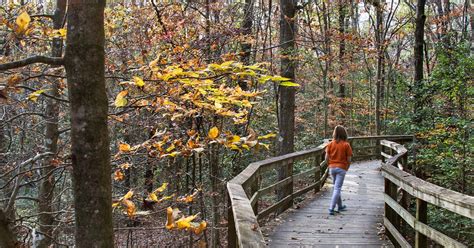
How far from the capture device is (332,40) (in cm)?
1522

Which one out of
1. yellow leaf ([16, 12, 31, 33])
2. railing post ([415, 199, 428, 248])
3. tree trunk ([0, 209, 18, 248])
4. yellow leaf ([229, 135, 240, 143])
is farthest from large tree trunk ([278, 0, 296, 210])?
yellow leaf ([16, 12, 31, 33])

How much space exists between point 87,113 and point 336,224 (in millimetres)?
6351

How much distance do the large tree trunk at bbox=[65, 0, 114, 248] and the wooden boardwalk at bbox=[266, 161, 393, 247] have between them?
14.8 feet

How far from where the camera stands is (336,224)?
753 cm

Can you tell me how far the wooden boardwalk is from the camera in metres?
6.41

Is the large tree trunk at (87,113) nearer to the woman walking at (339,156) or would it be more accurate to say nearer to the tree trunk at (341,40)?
the woman walking at (339,156)

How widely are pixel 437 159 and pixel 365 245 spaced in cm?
509

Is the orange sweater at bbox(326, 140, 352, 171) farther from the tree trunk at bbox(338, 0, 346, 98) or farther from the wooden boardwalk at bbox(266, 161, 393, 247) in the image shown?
the tree trunk at bbox(338, 0, 346, 98)

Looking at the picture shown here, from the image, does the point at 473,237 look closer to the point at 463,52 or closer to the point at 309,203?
the point at 309,203

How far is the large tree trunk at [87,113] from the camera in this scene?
2021 mm

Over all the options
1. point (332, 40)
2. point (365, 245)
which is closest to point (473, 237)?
point (365, 245)

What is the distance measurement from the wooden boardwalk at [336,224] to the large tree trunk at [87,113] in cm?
451

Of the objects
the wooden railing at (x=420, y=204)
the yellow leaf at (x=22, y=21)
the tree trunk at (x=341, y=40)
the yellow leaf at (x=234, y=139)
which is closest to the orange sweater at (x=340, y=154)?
the wooden railing at (x=420, y=204)

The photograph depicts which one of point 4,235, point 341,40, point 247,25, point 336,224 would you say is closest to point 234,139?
point 4,235
